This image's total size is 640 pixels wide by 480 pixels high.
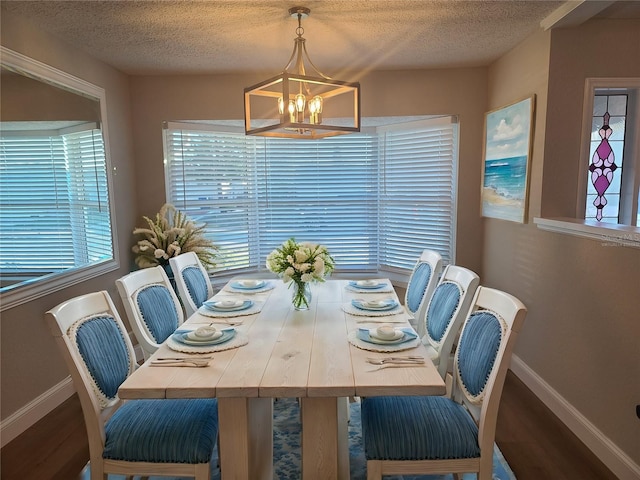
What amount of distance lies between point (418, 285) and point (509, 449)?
3.47 feet

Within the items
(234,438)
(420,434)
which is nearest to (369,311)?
(420,434)

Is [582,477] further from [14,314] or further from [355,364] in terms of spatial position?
[14,314]

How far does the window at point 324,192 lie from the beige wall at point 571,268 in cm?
83

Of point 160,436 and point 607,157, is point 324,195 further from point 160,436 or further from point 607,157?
point 160,436

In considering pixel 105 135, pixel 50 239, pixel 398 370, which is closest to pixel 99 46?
pixel 105 135

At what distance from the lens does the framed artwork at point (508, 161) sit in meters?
2.98

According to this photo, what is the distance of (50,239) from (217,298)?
44.6 inches

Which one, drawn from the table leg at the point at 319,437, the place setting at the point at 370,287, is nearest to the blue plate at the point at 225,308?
the place setting at the point at 370,287

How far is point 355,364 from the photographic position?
1.59 m

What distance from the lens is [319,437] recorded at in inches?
62.1

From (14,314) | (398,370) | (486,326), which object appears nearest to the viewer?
(398,370)

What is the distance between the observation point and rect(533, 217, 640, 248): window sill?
6.57 ft

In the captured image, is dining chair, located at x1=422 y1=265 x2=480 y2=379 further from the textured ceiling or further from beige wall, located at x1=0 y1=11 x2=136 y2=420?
beige wall, located at x1=0 y1=11 x2=136 y2=420

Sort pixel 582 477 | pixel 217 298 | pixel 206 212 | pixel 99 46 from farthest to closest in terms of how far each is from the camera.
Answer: pixel 206 212, pixel 99 46, pixel 217 298, pixel 582 477
